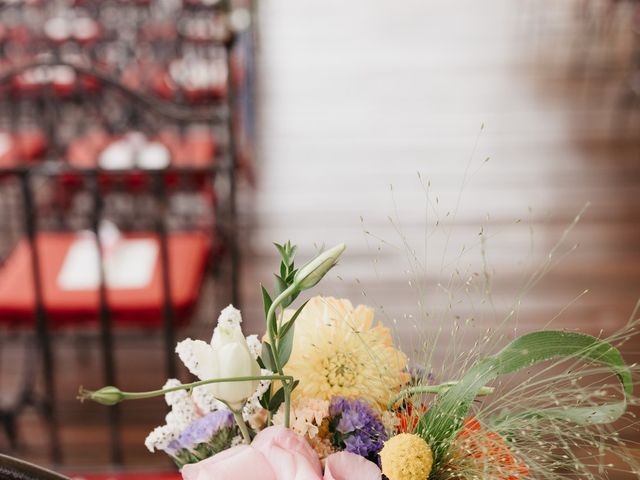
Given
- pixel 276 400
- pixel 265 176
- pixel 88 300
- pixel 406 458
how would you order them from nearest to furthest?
1. pixel 406 458
2. pixel 276 400
3. pixel 88 300
4. pixel 265 176

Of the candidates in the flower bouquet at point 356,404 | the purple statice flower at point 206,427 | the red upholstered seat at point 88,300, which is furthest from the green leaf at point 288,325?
the red upholstered seat at point 88,300

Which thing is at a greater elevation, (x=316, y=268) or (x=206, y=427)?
(x=316, y=268)

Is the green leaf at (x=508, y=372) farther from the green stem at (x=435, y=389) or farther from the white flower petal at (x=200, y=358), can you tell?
the white flower petal at (x=200, y=358)

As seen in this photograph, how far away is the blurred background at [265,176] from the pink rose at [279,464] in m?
0.16

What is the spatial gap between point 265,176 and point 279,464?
409 centimetres

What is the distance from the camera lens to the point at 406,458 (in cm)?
73

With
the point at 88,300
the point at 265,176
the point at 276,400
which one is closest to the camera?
the point at 276,400

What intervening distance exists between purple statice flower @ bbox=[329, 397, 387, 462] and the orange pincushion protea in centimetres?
7

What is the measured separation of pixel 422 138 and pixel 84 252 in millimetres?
2995

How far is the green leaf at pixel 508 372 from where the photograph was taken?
0.77m

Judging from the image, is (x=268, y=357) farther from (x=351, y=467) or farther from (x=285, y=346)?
(x=351, y=467)

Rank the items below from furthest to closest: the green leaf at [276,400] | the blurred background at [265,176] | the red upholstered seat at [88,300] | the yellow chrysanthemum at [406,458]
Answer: the blurred background at [265,176]
the red upholstered seat at [88,300]
the green leaf at [276,400]
the yellow chrysanthemum at [406,458]

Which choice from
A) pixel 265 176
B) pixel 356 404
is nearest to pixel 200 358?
pixel 356 404

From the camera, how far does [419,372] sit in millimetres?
866
